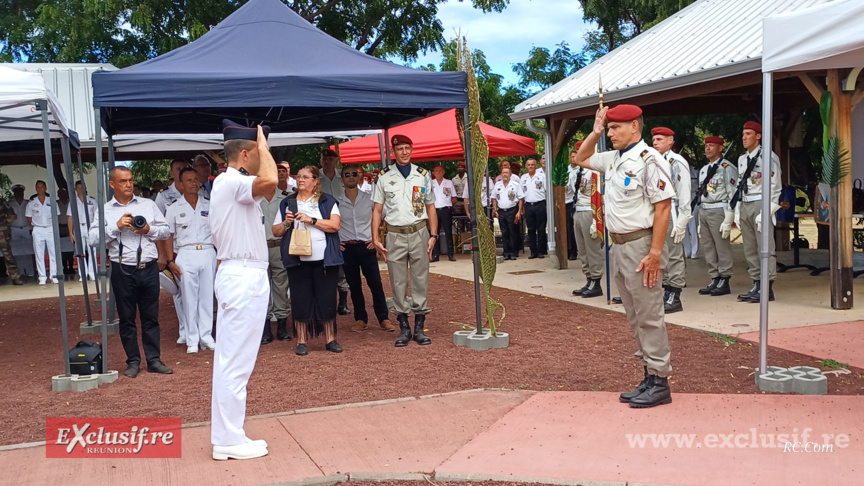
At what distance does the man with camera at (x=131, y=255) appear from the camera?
6738mm

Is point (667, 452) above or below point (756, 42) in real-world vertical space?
below

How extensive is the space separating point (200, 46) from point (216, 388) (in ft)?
13.9

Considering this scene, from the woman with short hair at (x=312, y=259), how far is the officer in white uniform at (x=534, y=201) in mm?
8495

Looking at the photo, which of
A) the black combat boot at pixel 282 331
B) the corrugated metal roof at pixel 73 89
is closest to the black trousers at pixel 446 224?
the corrugated metal roof at pixel 73 89

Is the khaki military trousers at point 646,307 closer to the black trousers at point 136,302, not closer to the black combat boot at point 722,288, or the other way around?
the black trousers at point 136,302

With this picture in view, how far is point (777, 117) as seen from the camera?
14.0 meters

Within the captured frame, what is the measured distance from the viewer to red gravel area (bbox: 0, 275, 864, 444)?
19.5ft

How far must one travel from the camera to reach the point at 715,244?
995cm

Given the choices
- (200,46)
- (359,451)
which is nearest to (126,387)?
(359,451)

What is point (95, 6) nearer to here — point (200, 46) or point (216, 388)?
point (200, 46)

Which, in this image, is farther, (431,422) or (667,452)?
(431,422)

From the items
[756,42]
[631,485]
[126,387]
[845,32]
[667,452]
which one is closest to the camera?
[631,485]

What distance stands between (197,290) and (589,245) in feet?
16.2

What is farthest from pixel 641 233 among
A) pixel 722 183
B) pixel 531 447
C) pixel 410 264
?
pixel 722 183
